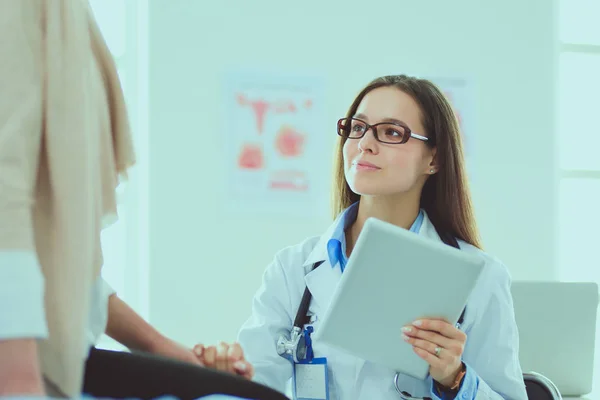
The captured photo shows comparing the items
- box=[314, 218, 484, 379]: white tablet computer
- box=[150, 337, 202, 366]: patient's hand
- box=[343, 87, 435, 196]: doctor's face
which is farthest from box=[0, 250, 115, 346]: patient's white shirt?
box=[343, 87, 435, 196]: doctor's face

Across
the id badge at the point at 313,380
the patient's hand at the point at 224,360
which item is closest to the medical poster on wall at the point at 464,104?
the id badge at the point at 313,380

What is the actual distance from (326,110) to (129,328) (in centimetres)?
276

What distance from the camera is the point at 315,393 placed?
1644 mm

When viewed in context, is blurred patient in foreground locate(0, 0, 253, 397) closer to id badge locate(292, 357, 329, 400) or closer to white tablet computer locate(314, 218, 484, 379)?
white tablet computer locate(314, 218, 484, 379)

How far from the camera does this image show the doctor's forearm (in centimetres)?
95

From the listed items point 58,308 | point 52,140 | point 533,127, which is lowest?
point 58,308

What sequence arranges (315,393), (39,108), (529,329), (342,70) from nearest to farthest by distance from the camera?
(39,108), (315,393), (529,329), (342,70)

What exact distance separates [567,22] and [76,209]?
397 cm

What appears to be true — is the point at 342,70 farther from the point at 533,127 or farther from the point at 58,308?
the point at 58,308

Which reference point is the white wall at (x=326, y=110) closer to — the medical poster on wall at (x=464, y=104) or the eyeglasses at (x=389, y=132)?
the medical poster on wall at (x=464, y=104)

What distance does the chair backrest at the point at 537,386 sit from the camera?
171cm

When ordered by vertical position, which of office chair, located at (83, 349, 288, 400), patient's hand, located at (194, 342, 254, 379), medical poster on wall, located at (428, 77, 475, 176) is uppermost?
medical poster on wall, located at (428, 77, 475, 176)

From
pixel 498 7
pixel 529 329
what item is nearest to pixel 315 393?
pixel 529 329

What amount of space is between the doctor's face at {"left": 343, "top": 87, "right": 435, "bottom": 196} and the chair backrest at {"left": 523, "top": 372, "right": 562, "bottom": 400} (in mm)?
559
